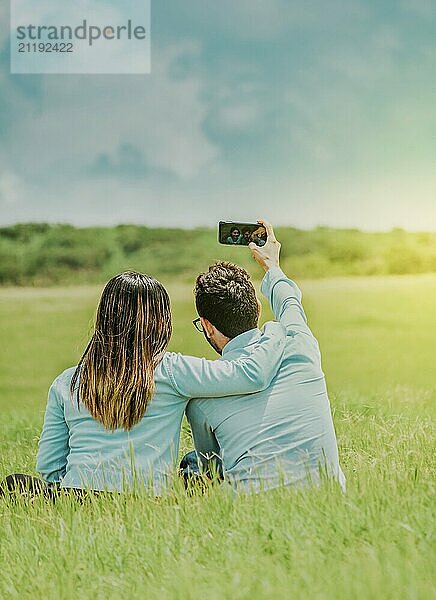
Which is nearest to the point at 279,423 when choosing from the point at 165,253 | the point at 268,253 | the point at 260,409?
the point at 260,409

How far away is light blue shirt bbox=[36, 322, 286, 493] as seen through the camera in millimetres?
1637

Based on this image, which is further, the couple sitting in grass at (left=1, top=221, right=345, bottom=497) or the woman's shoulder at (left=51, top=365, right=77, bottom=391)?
the woman's shoulder at (left=51, top=365, right=77, bottom=391)

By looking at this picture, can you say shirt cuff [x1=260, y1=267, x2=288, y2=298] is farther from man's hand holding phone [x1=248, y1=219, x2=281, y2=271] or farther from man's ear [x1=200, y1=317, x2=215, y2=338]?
man's ear [x1=200, y1=317, x2=215, y2=338]

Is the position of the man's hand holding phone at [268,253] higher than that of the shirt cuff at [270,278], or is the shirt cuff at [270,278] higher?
the man's hand holding phone at [268,253]

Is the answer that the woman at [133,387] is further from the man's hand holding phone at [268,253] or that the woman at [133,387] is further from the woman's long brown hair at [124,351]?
the man's hand holding phone at [268,253]

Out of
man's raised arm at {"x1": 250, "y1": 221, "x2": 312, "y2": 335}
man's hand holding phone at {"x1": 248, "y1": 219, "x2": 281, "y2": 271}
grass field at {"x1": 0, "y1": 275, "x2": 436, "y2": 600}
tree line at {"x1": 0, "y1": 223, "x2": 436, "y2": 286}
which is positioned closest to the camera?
grass field at {"x1": 0, "y1": 275, "x2": 436, "y2": 600}

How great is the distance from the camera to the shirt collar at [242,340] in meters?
1.71

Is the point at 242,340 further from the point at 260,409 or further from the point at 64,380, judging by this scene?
the point at 64,380

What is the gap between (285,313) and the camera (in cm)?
175

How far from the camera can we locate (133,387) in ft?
5.49

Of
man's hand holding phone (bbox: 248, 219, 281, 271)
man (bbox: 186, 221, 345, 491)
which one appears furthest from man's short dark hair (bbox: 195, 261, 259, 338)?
man's hand holding phone (bbox: 248, 219, 281, 271)

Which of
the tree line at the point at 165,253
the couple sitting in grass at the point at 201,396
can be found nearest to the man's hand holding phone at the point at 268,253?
the couple sitting in grass at the point at 201,396

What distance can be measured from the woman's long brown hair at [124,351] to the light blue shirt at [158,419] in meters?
0.03

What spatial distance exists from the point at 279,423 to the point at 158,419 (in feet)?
0.76
